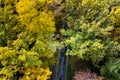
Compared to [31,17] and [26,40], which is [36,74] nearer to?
[26,40]

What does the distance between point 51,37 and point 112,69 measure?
476 cm

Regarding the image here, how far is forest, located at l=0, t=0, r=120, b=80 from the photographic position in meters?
19.0

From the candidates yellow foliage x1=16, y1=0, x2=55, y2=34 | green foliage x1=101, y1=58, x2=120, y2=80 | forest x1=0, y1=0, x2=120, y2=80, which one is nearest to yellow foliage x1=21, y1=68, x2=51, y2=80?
forest x1=0, y1=0, x2=120, y2=80

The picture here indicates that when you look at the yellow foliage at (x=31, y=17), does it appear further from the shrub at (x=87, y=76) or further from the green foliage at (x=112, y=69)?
the green foliage at (x=112, y=69)

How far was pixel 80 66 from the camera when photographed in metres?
23.2

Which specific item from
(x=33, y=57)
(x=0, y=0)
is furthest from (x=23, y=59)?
(x=0, y=0)

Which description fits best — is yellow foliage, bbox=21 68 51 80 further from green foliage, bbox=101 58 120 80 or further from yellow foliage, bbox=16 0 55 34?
green foliage, bbox=101 58 120 80

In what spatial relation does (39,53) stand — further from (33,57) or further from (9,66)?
(9,66)

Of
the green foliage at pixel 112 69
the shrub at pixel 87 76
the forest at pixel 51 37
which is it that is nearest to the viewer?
the forest at pixel 51 37

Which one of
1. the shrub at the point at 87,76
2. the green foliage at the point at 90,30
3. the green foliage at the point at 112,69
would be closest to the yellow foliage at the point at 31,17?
the green foliage at the point at 90,30

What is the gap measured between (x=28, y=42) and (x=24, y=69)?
1.88m

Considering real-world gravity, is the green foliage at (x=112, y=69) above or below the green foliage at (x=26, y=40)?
below

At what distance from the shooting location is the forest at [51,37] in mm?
19047

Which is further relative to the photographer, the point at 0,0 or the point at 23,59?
the point at 0,0
